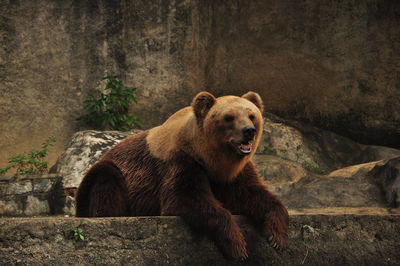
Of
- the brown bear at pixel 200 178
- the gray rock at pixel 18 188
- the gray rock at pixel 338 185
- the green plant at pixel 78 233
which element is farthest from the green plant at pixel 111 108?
the green plant at pixel 78 233

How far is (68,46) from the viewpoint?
35.0ft

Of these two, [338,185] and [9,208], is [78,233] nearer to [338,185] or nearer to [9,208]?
[9,208]

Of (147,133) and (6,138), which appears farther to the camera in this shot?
(6,138)

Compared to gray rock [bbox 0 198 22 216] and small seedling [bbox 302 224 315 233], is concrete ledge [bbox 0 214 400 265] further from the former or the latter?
gray rock [bbox 0 198 22 216]

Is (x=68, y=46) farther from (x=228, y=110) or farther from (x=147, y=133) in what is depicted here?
(x=228, y=110)

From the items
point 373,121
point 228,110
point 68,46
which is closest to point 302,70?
point 373,121

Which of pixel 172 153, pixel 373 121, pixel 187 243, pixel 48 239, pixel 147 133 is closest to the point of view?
pixel 48 239

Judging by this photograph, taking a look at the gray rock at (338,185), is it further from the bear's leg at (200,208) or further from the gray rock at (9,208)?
the bear's leg at (200,208)

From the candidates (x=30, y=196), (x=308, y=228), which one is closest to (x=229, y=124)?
(x=308, y=228)

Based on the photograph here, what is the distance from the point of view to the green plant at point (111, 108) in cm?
1030

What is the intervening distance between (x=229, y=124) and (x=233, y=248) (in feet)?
3.05

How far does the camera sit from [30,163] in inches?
377

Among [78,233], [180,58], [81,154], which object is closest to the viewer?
[78,233]

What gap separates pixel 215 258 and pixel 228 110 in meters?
Answer: 1.08
